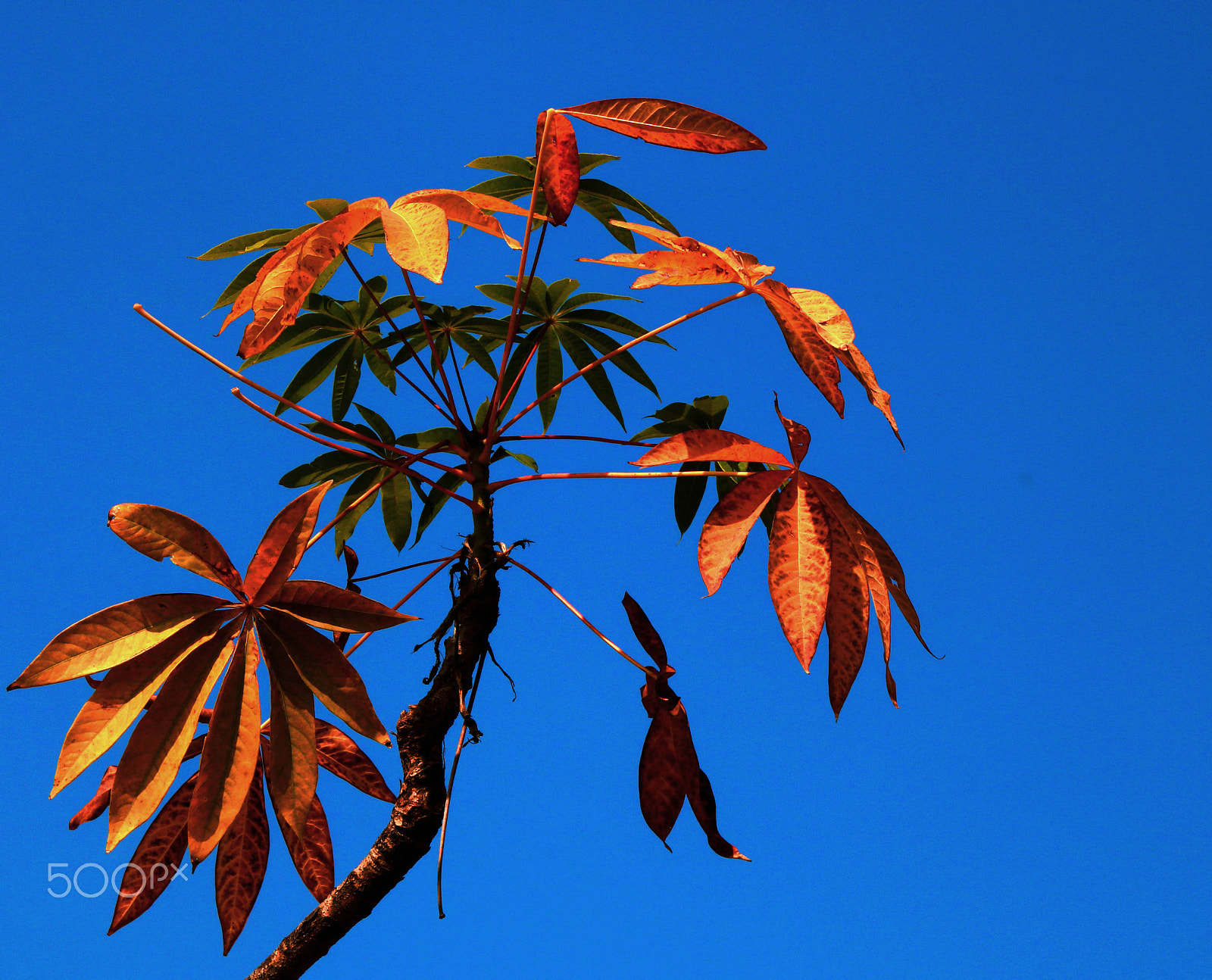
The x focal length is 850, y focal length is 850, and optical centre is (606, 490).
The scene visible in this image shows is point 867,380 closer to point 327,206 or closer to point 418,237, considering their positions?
point 418,237

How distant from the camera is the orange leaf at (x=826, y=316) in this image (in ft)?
3.89

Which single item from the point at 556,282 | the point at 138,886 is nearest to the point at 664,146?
the point at 556,282

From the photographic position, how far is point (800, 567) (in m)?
1.08

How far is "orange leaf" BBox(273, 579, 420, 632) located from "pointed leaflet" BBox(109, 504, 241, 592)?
0.08m

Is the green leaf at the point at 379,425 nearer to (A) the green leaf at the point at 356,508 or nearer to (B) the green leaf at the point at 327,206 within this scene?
(A) the green leaf at the point at 356,508

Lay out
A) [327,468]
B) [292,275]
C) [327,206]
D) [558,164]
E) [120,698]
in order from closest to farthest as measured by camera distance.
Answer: [120,698], [292,275], [558,164], [327,206], [327,468]

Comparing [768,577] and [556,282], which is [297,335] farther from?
[768,577]

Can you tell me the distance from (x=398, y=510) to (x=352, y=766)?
70 cm

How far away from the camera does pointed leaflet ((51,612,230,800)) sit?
3.09 ft

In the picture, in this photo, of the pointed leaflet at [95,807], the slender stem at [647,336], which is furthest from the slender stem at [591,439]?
the pointed leaflet at [95,807]

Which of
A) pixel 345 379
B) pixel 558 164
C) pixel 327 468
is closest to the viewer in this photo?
pixel 558 164

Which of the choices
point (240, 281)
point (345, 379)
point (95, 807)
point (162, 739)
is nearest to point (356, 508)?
point (345, 379)

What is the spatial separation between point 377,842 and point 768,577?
731mm

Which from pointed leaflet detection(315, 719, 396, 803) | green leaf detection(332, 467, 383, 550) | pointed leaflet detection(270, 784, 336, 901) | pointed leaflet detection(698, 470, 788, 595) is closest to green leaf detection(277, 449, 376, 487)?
green leaf detection(332, 467, 383, 550)
